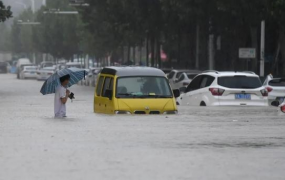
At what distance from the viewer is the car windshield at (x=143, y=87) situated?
27.0 m

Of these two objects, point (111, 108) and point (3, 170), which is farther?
point (111, 108)

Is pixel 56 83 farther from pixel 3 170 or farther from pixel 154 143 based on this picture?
pixel 3 170

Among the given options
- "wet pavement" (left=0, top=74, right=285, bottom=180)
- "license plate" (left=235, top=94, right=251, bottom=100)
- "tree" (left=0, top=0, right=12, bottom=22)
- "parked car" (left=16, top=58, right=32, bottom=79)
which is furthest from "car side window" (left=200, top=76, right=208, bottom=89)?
"parked car" (left=16, top=58, right=32, bottom=79)

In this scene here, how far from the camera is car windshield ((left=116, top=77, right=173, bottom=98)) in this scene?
27.0m

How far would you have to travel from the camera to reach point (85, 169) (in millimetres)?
14375

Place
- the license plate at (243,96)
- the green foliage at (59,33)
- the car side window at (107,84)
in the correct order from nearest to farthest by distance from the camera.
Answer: the car side window at (107,84) → the license plate at (243,96) → the green foliage at (59,33)

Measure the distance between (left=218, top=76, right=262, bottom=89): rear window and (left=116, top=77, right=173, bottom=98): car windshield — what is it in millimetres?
3819

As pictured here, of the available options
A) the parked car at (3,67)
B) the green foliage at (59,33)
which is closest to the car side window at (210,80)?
the green foliage at (59,33)

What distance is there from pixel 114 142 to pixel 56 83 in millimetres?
9002

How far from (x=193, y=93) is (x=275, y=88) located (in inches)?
179

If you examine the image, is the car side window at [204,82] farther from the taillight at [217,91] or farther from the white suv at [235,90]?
the taillight at [217,91]

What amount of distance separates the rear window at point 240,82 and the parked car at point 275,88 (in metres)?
5.00

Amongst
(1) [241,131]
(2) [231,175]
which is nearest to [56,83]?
(1) [241,131]

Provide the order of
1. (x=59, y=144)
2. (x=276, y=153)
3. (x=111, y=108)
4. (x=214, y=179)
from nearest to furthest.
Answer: (x=214, y=179) → (x=276, y=153) → (x=59, y=144) → (x=111, y=108)
